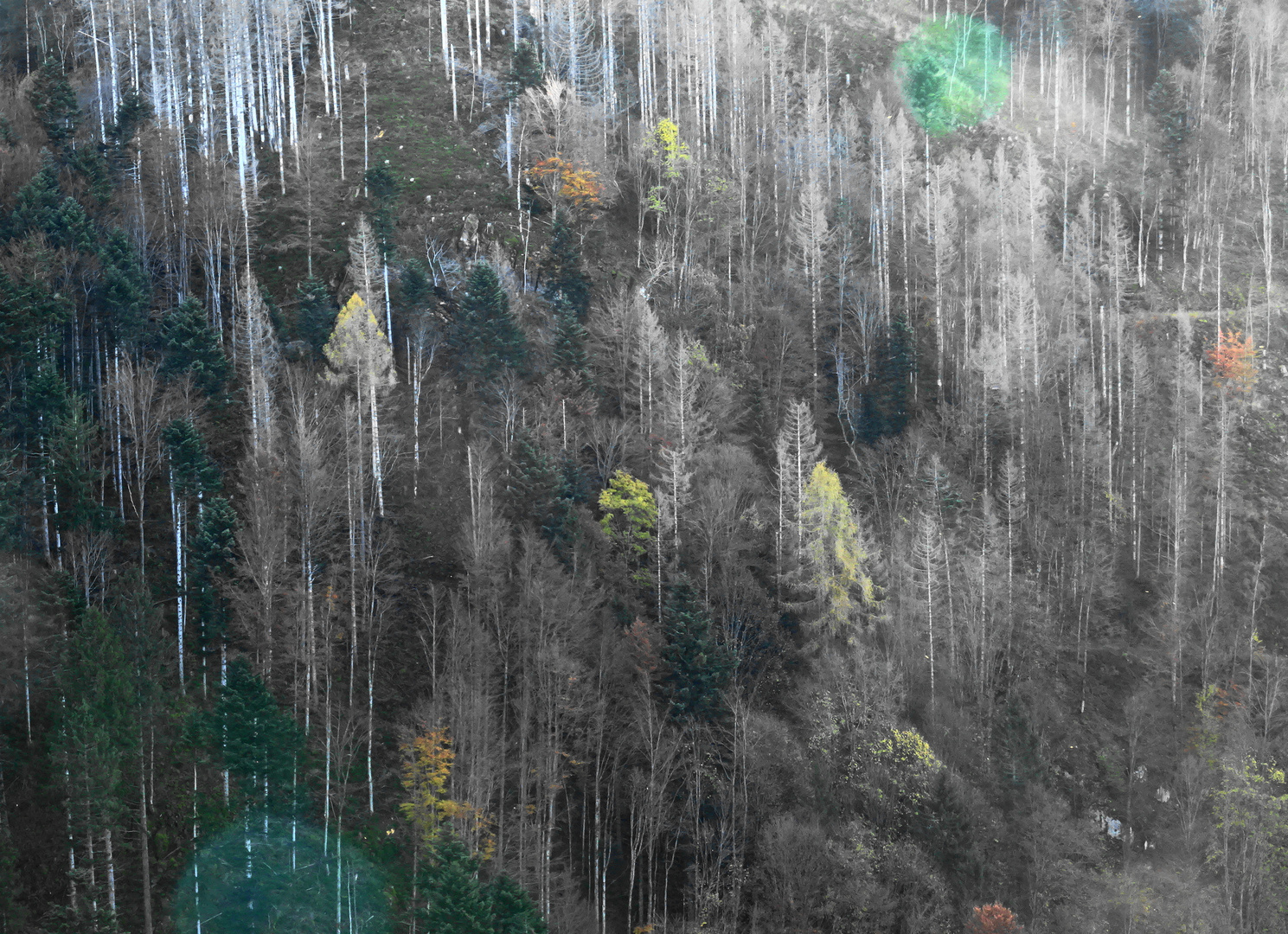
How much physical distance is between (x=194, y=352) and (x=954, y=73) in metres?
63.1

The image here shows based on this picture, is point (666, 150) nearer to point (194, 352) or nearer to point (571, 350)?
point (571, 350)

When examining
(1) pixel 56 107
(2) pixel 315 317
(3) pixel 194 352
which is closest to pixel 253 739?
(3) pixel 194 352

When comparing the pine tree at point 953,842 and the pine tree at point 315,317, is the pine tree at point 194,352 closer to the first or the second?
the pine tree at point 315,317

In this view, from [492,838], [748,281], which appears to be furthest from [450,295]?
[492,838]

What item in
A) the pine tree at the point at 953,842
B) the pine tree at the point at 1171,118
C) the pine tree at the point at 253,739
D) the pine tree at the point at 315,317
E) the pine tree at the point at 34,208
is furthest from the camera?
the pine tree at the point at 1171,118

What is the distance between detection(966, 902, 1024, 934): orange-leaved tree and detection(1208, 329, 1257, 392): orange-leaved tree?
37.7m

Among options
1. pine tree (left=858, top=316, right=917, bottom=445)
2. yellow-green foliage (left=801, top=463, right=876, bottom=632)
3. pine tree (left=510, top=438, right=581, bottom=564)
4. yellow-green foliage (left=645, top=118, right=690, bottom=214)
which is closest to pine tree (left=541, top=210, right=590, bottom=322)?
yellow-green foliage (left=645, top=118, right=690, bottom=214)

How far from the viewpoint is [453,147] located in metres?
58.9

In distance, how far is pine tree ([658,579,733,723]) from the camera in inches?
1494

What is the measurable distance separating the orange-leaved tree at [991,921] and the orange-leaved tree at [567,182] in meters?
40.6

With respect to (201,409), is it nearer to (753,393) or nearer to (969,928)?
(753,393)

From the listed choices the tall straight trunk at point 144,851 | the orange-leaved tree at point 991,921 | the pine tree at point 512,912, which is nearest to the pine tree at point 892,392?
the orange-leaved tree at point 991,921

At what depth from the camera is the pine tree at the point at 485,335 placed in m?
46.4

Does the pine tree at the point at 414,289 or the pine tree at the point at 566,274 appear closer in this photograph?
the pine tree at the point at 414,289
